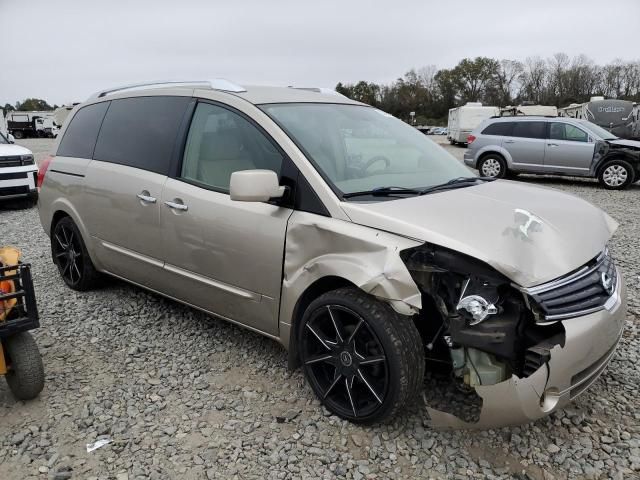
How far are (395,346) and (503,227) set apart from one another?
78 centimetres

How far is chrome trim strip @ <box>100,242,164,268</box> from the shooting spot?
359 centimetres

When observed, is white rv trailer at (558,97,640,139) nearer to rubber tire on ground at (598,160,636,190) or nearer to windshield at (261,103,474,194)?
rubber tire on ground at (598,160,636,190)

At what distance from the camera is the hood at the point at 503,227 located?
2273mm

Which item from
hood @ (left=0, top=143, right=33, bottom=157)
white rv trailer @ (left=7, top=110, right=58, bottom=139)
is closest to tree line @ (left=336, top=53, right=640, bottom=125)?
white rv trailer @ (left=7, top=110, right=58, bottom=139)

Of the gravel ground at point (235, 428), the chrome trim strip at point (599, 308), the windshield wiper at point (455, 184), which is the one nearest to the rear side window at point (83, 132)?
the gravel ground at point (235, 428)

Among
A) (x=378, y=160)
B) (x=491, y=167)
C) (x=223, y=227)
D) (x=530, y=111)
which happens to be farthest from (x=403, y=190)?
(x=530, y=111)

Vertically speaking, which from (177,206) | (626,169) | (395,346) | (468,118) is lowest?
(626,169)

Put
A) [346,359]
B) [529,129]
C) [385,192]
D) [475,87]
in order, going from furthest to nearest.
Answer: [475,87]
[529,129]
[385,192]
[346,359]

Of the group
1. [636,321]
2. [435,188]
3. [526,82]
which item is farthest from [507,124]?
[526,82]

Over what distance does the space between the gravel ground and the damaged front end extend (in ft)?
1.08

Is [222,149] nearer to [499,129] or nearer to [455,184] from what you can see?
[455,184]

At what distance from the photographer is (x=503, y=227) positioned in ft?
8.02

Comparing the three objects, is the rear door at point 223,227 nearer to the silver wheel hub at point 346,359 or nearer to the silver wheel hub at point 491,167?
the silver wheel hub at point 346,359

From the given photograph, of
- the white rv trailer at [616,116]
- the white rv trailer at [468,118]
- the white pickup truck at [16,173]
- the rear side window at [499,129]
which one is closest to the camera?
the white pickup truck at [16,173]
